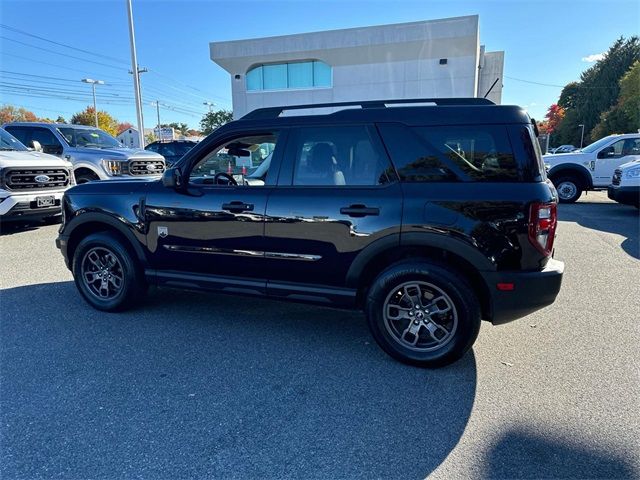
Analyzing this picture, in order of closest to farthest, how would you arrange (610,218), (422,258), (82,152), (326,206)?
(422,258) < (326,206) < (610,218) < (82,152)

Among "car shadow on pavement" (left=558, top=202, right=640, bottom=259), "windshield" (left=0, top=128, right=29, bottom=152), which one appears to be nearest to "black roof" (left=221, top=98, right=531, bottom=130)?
"car shadow on pavement" (left=558, top=202, right=640, bottom=259)

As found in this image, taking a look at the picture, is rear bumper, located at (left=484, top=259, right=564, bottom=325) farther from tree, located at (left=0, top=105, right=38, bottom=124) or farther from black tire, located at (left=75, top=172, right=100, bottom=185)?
tree, located at (left=0, top=105, right=38, bottom=124)

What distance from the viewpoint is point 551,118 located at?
4104 inches

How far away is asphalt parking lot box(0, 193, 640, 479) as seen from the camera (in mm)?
2201

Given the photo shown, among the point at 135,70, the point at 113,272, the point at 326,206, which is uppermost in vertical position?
the point at 135,70

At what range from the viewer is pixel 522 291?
2.91m

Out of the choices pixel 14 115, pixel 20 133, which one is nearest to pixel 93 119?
pixel 14 115

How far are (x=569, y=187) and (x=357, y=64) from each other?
50.5ft

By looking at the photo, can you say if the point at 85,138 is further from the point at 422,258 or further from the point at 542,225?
the point at 542,225

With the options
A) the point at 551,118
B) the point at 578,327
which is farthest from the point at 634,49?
the point at 578,327

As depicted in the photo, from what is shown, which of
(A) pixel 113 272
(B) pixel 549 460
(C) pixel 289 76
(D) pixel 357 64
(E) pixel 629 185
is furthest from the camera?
(C) pixel 289 76

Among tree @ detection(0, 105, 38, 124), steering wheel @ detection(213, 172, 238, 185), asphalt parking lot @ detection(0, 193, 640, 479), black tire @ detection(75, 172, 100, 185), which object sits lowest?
asphalt parking lot @ detection(0, 193, 640, 479)

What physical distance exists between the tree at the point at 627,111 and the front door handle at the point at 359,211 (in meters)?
56.1

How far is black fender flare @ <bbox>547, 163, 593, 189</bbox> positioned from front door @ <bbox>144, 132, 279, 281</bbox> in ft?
36.0
